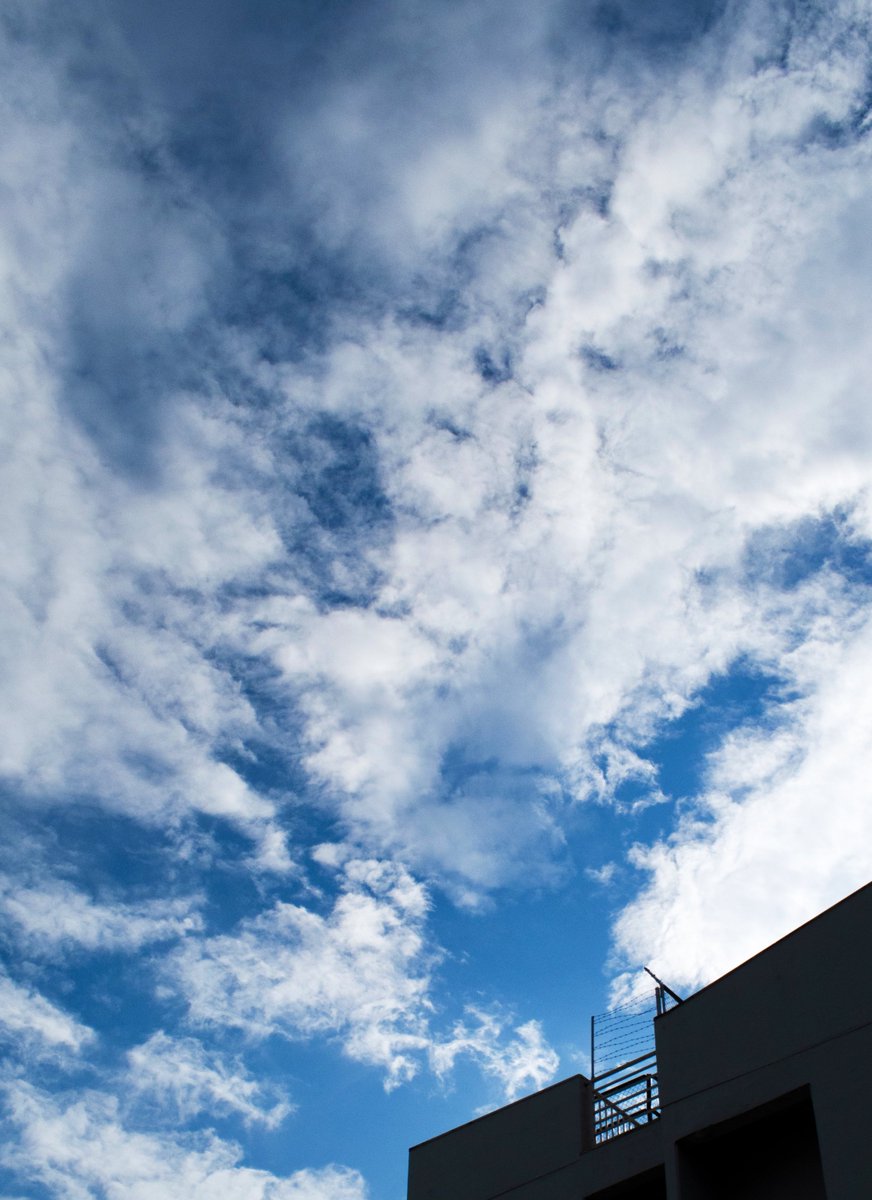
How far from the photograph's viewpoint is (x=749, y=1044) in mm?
15109

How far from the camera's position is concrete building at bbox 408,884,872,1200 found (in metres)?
13.5

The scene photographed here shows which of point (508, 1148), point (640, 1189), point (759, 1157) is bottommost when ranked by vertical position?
point (640, 1189)

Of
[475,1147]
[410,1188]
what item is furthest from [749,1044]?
[410,1188]

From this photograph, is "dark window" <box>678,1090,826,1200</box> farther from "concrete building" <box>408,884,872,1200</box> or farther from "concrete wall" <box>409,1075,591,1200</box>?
"concrete wall" <box>409,1075,591,1200</box>

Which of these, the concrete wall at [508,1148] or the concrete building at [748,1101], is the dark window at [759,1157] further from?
the concrete wall at [508,1148]

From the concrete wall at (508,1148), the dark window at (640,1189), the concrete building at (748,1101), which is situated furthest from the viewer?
the concrete wall at (508,1148)

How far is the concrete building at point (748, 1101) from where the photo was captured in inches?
533

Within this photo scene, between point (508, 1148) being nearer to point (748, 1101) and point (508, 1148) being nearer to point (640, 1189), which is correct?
point (640, 1189)

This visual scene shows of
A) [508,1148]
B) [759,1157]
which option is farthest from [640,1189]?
[508,1148]

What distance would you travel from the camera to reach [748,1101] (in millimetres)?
14672

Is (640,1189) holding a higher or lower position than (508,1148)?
lower

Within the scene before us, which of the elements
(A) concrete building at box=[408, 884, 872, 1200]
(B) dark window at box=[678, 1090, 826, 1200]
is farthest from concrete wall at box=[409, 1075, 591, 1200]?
(B) dark window at box=[678, 1090, 826, 1200]

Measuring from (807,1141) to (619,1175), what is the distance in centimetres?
310

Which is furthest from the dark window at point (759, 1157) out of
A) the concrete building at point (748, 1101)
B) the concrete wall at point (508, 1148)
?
the concrete wall at point (508, 1148)
